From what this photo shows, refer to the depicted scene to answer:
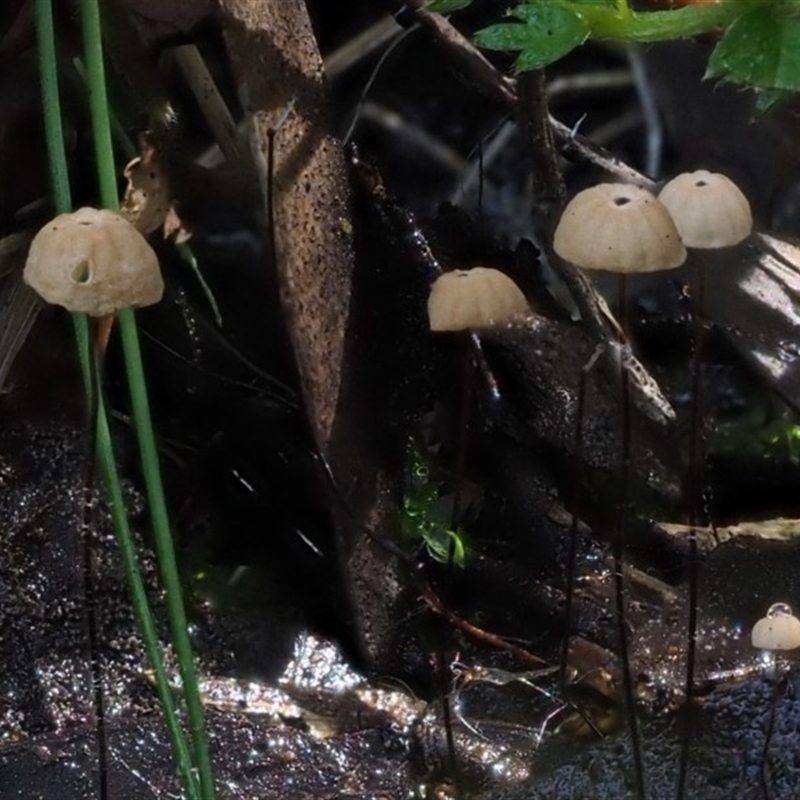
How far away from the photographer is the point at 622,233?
1340 mm

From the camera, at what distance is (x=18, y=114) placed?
5.71 ft

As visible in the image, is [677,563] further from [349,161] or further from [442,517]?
[349,161]

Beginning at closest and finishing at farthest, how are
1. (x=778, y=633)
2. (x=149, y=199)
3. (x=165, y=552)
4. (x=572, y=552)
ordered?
(x=165, y=552) → (x=778, y=633) → (x=572, y=552) → (x=149, y=199)

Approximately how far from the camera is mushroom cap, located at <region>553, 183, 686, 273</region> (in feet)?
4.40

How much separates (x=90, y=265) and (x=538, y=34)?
0.68 meters

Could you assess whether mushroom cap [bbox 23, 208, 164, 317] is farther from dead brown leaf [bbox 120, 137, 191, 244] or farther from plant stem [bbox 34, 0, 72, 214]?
dead brown leaf [bbox 120, 137, 191, 244]

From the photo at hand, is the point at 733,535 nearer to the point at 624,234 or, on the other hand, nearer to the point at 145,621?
the point at 624,234

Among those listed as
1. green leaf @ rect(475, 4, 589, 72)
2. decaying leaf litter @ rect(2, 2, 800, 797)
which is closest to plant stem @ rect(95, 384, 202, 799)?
decaying leaf litter @ rect(2, 2, 800, 797)

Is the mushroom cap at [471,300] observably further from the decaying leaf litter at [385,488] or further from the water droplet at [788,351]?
the water droplet at [788,351]

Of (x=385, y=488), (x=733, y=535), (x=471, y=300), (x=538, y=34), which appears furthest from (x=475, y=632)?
(x=538, y=34)

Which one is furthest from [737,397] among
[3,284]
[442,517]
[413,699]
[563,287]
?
[3,284]

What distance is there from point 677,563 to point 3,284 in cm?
101

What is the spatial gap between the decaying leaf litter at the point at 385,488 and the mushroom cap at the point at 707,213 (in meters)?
0.24

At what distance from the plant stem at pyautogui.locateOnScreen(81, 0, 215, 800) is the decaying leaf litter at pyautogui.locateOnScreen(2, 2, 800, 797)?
23cm
